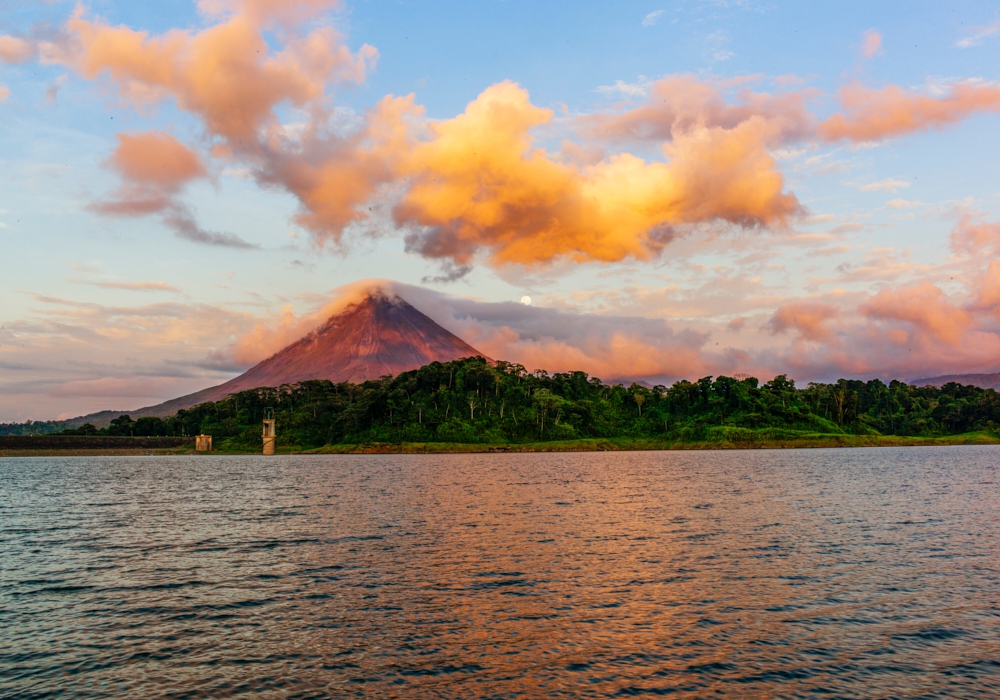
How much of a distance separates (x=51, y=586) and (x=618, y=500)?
201 feet

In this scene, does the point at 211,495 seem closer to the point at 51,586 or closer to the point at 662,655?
the point at 51,586

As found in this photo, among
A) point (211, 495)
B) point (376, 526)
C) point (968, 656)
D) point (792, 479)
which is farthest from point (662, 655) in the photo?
point (792, 479)

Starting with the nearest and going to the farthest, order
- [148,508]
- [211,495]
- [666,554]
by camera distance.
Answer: [666,554]
[148,508]
[211,495]

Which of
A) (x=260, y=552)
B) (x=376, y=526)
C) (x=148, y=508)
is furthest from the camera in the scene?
(x=148, y=508)

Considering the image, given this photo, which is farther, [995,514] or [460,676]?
[995,514]

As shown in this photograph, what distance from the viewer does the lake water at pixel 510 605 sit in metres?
22.5

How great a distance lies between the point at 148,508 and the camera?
8188 cm

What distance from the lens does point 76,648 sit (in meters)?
26.0

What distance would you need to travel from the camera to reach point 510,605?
105 feet

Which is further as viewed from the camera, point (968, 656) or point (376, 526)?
point (376, 526)

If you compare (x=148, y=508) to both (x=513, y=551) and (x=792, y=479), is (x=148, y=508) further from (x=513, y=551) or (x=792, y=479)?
(x=792, y=479)

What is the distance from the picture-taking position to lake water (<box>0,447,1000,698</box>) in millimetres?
22469

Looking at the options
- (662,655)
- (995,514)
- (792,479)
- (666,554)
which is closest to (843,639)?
(662,655)

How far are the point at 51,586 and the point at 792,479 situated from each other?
10958 cm
